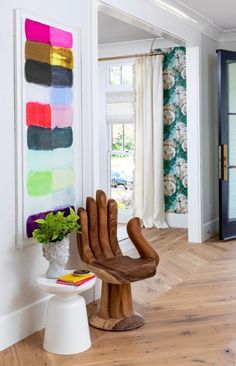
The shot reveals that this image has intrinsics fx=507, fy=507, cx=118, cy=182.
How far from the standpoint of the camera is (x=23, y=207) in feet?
10.3

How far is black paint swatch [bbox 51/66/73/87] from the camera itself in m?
3.39

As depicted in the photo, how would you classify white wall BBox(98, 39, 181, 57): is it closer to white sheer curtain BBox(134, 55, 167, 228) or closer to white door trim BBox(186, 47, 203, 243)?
white sheer curtain BBox(134, 55, 167, 228)

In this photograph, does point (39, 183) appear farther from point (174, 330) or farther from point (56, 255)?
point (174, 330)

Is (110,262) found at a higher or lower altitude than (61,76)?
lower

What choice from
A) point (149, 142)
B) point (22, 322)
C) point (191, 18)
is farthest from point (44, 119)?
point (149, 142)

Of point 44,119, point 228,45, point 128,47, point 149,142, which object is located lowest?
point 44,119

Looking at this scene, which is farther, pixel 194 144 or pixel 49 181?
pixel 194 144

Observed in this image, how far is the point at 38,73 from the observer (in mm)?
3256

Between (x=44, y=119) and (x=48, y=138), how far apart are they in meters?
0.13

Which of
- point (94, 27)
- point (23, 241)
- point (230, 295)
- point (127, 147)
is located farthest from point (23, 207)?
point (127, 147)

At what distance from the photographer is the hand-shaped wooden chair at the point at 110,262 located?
324 centimetres

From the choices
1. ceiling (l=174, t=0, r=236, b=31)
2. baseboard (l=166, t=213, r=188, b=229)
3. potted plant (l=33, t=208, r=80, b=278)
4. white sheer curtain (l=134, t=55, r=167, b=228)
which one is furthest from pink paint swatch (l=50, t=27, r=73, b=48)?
baseboard (l=166, t=213, r=188, b=229)

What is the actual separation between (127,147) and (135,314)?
13.6 feet

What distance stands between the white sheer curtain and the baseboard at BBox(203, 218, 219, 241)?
816 millimetres
